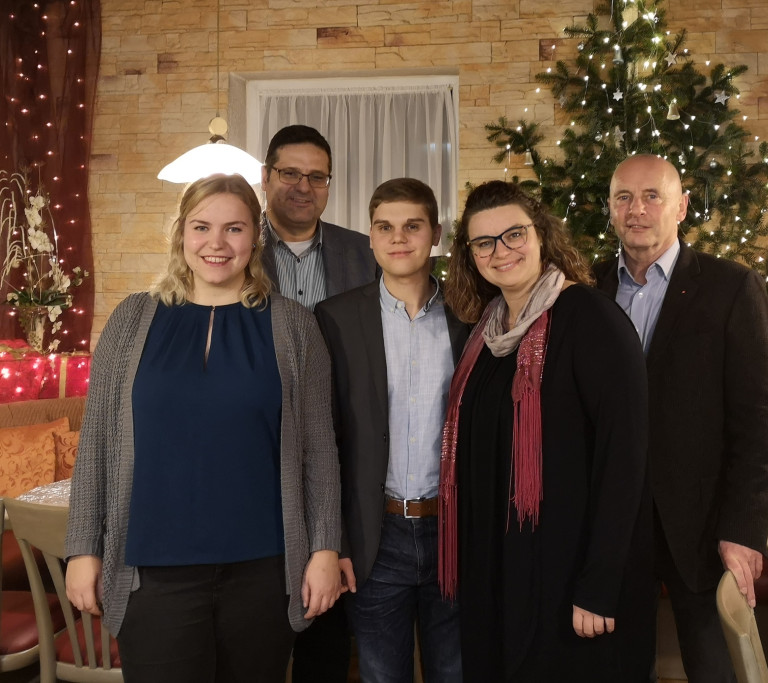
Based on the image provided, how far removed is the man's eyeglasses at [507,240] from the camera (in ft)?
5.49

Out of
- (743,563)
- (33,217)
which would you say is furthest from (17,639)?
(33,217)

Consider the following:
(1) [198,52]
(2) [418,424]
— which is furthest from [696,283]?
(1) [198,52]

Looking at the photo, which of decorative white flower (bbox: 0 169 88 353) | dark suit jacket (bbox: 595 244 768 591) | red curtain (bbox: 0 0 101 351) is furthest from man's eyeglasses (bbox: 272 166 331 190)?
red curtain (bbox: 0 0 101 351)

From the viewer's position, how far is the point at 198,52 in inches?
202

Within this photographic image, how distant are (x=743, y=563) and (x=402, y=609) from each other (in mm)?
849

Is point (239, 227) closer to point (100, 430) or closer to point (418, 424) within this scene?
point (100, 430)

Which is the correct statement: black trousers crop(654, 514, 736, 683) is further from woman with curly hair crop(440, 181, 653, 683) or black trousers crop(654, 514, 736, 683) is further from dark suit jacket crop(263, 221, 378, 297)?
dark suit jacket crop(263, 221, 378, 297)

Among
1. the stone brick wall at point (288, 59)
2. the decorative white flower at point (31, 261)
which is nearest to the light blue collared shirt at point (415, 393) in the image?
the stone brick wall at point (288, 59)

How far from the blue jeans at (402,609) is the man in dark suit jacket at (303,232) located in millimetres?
860

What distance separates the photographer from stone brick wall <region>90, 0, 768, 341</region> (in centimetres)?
479

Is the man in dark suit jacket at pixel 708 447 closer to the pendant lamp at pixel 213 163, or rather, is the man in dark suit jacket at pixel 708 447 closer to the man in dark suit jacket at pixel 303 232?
the man in dark suit jacket at pixel 303 232

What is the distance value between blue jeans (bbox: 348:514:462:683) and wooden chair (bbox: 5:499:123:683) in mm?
705

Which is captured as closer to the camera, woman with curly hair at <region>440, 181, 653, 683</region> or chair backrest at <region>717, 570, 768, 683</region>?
chair backrest at <region>717, 570, 768, 683</region>

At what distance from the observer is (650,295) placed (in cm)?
207
